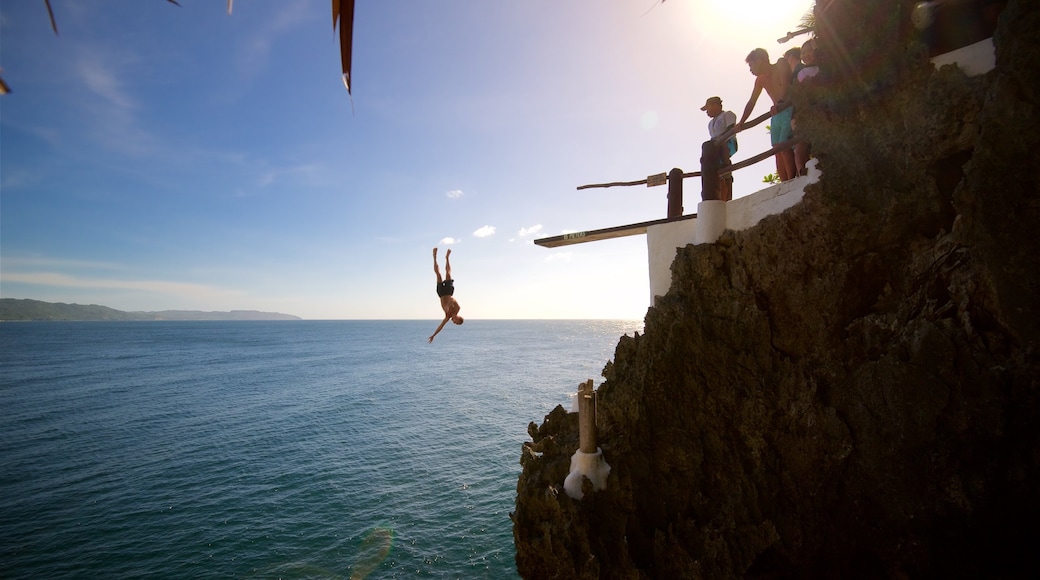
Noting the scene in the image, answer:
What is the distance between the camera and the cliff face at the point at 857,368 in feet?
20.1

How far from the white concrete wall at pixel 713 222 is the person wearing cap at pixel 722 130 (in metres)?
0.49

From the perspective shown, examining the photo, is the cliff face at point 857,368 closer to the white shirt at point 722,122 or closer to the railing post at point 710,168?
the railing post at point 710,168

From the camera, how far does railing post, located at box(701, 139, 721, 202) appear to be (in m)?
9.65

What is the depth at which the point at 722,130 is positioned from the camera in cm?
990

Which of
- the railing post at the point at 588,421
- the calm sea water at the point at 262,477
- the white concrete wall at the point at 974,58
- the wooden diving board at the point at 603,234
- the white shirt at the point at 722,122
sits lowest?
the calm sea water at the point at 262,477

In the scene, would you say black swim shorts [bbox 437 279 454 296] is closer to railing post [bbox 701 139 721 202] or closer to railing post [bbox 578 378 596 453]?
railing post [bbox 578 378 596 453]

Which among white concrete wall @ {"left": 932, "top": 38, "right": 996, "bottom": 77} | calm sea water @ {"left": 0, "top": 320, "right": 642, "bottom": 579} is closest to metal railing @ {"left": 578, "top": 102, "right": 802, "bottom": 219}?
white concrete wall @ {"left": 932, "top": 38, "right": 996, "bottom": 77}

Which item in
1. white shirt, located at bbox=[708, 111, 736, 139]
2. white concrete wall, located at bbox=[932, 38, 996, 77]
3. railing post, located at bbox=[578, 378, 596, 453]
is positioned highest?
white shirt, located at bbox=[708, 111, 736, 139]

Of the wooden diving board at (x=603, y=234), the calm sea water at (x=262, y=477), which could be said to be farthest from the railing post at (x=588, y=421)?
the calm sea water at (x=262, y=477)

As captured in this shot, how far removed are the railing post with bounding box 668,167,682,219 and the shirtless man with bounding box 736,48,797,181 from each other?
195 cm

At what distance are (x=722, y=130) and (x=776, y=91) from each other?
125 centimetres

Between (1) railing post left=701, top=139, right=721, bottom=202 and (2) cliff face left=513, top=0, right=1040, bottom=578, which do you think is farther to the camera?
(1) railing post left=701, top=139, right=721, bottom=202

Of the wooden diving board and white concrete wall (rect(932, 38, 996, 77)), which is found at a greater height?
white concrete wall (rect(932, 38, 996, 77))

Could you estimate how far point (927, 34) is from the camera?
7129 millimetres
